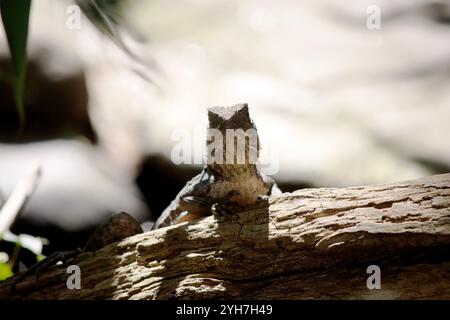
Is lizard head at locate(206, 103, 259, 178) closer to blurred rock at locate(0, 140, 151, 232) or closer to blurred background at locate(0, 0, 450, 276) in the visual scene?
blurred background at locate(0, 0, 450, 276)

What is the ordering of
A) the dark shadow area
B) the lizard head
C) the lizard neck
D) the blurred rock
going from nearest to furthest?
the lizard head < the lizard neck < the blurred rock < the dark shadow area

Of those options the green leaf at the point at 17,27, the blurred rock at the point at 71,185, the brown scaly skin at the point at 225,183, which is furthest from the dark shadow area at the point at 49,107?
the green leaf at the point at 17,27

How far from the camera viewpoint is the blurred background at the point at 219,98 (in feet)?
20.3

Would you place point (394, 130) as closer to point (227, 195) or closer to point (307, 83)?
point (307, 83)

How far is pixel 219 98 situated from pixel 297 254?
4457mm

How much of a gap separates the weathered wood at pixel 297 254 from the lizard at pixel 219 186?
20cm

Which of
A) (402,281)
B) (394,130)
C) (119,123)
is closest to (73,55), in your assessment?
(119,123)

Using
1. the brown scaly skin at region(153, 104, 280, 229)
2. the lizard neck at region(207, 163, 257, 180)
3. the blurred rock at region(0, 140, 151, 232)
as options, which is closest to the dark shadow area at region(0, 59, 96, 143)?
the blurred rock at region(0, 140, 151, 232)

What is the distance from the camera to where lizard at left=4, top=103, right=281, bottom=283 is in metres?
3.09

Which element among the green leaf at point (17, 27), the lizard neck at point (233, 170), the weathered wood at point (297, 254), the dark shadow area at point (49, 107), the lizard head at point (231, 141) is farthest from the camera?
the dark shadow area at point (49, 107)

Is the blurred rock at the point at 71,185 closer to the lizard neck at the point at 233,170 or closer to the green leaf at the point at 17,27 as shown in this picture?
the lizard neck at the point at 233,170

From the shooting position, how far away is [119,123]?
7.25 metres
